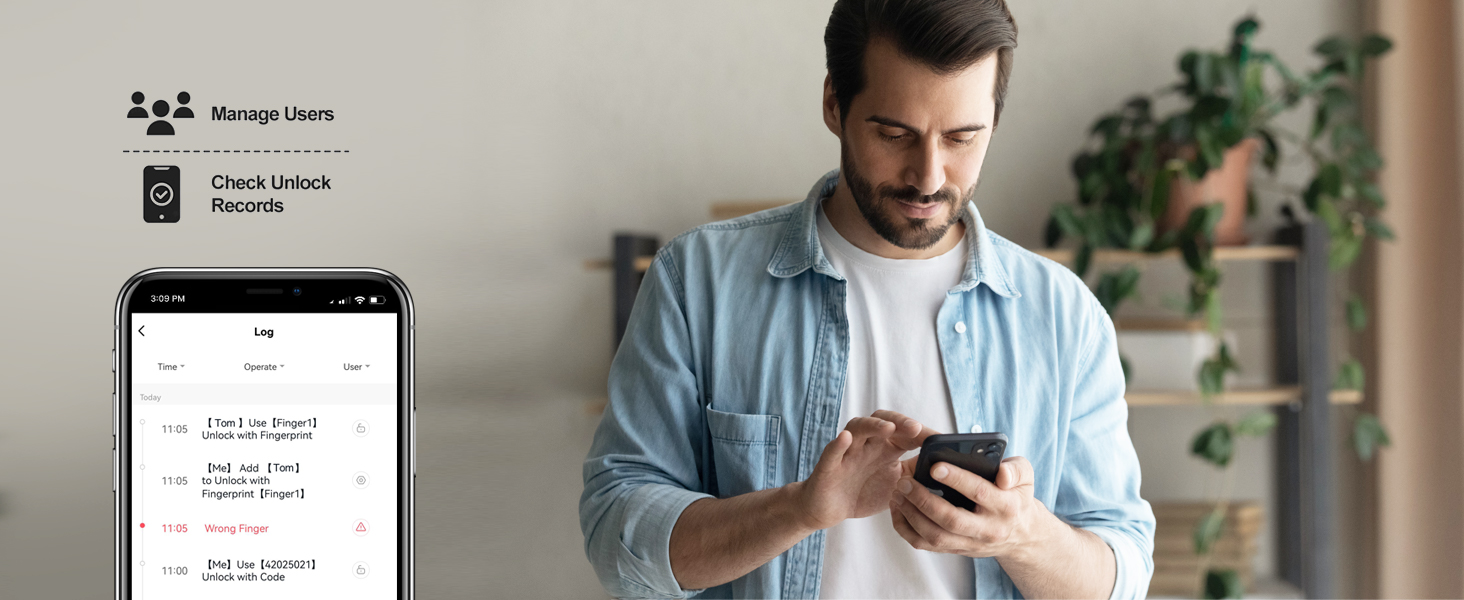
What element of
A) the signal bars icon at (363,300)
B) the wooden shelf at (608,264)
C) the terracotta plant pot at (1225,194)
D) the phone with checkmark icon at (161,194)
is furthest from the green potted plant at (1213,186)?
the phone with checkmark icon at (161,194)

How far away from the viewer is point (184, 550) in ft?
1.86

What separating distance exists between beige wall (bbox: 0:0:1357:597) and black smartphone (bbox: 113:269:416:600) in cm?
41

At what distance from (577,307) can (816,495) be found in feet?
2.83

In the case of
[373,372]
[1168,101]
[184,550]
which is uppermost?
[1168,101]

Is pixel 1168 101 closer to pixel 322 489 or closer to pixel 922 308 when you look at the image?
pixel 922 308

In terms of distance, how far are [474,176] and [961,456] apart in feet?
2.60

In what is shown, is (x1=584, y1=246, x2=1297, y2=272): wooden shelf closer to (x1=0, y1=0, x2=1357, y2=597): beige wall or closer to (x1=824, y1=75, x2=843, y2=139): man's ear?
(x1=0, y1=0, x2=1357, y2=597): beige wall

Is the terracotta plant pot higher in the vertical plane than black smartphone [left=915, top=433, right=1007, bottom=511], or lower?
higher

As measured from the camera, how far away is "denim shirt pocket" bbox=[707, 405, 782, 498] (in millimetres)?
687

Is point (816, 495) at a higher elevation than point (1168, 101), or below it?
below

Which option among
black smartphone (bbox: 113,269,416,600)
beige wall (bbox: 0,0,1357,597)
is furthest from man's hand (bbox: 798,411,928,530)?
beige wall (bbox: 0,0,1357,597)

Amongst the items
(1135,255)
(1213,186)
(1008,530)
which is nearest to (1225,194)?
(1213,186)

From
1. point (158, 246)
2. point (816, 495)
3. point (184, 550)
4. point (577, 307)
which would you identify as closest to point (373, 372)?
point (184, 550)

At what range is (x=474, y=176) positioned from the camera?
1.14m
